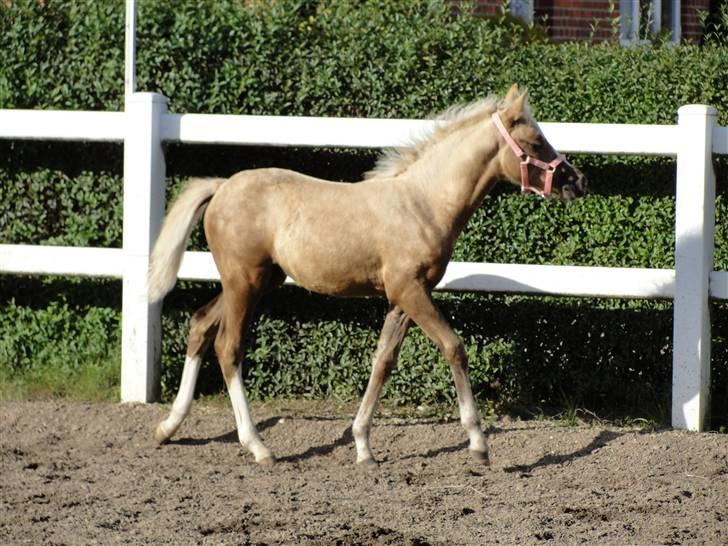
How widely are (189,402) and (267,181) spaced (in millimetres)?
1324

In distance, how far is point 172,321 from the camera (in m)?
7.85

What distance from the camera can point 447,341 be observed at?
6.18m

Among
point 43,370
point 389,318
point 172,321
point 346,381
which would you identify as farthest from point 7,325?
point 389,318

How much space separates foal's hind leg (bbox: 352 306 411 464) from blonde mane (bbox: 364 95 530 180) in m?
0.78

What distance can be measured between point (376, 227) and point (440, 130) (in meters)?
0.68

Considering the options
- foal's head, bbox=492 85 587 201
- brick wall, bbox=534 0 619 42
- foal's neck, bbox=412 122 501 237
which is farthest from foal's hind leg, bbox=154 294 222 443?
brick wall, bbox=534 0 619 42

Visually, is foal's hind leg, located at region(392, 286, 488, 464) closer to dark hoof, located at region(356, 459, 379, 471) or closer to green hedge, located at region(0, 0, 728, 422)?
dark hoof, located at region(356, 459, 379, 471)

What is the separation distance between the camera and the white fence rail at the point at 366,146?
696 centimetres

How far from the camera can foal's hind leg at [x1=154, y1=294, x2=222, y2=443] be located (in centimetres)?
675

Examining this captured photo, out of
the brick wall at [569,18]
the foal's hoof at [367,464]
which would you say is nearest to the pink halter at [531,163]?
the foal's hoof at [367,464]

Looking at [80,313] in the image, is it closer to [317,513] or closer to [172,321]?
[172,321]

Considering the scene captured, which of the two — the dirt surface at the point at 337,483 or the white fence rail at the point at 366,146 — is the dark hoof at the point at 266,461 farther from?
the white fence rail at the point at 366,146

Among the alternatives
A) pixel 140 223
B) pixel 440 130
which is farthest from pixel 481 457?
pixel 140 223

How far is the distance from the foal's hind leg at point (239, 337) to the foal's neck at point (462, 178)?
1035 millimetres
